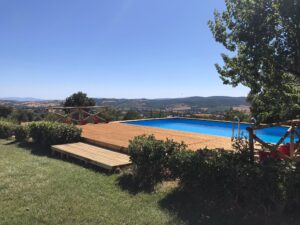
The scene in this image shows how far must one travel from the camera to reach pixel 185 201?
462 centimetres

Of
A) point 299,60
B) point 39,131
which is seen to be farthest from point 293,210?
point 39,131

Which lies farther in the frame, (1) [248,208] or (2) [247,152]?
(2) [247,152]

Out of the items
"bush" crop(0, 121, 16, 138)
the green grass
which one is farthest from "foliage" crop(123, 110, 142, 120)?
the green grass

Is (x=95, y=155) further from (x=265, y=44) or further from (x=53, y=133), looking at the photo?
(x=265, y=44)

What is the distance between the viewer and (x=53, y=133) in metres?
9.30

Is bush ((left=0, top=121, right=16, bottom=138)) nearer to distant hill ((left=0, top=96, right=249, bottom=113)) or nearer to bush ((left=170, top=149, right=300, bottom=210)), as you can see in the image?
bush ((left=170, top=149, right=300, bottom=210))

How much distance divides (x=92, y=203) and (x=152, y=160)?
145 centimetres

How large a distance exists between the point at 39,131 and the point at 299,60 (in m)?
8.55

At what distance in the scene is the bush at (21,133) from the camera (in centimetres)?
1065

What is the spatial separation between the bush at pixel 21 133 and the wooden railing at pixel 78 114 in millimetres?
2779

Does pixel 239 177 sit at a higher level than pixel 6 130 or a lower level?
higher

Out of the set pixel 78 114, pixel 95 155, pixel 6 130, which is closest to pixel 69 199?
pixel 95 155

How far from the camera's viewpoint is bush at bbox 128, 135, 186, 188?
17.8ft

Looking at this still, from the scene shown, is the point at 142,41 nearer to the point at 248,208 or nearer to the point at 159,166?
the point at 159,166
